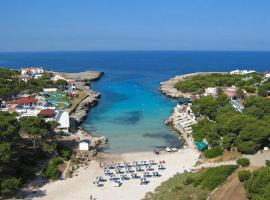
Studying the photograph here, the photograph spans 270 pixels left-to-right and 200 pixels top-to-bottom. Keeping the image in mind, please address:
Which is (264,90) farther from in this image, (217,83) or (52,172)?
(52,172)

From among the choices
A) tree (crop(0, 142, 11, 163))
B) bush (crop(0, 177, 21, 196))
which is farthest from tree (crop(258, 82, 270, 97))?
bush (crop(0, 177, 21, 196))

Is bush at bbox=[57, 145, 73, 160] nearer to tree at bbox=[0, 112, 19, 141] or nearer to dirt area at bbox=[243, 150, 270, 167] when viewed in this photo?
tree at bbox=[0, 112, 19, 141]

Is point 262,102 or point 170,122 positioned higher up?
point 262,102

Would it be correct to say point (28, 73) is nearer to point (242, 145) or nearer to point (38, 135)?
point (38, 135)

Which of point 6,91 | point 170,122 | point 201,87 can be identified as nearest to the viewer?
point 170,122

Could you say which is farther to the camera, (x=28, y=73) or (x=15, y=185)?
(x=28, y=73)

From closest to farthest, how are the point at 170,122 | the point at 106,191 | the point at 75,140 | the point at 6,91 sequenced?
the point at 106,191 → the point at 75,140 → the point at 170,122 → the point at 6,91

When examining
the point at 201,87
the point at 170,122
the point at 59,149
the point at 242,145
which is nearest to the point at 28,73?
the point at 201,87
